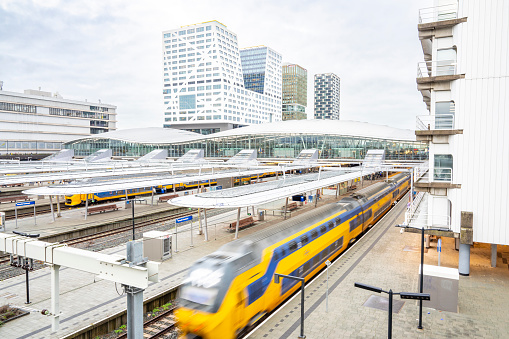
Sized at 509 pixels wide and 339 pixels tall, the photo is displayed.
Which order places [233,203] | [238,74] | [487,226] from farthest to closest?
1. [238,74]
2. [233,203]
3. [487,226]

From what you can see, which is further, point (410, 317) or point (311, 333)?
point (410, 317)

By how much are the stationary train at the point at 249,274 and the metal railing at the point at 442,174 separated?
5982mm

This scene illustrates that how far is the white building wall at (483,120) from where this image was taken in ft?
52.3

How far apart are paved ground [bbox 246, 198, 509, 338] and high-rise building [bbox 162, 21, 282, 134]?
4534 inches

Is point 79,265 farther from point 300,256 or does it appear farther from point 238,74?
point 238,74

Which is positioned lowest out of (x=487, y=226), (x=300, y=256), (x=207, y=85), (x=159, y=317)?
(x=159, y=317)

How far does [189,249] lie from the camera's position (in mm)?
21859

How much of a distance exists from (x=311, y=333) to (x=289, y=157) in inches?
2396

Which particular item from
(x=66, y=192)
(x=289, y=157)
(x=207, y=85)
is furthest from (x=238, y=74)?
(x=66, y=192)

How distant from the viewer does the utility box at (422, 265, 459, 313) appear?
13.4 meters

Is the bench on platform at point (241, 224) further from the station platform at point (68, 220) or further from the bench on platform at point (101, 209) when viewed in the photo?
the bench on platform at point (101, 209)

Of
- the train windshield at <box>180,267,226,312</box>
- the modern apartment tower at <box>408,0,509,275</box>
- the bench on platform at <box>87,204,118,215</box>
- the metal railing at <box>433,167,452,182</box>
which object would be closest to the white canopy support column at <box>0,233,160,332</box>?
the train windshield at <box>180,267,226,312</box>

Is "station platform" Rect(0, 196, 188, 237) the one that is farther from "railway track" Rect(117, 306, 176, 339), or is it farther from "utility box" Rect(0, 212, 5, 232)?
"railway track" Rect(117, 306, 176, 339)

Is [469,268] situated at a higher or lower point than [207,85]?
lower
